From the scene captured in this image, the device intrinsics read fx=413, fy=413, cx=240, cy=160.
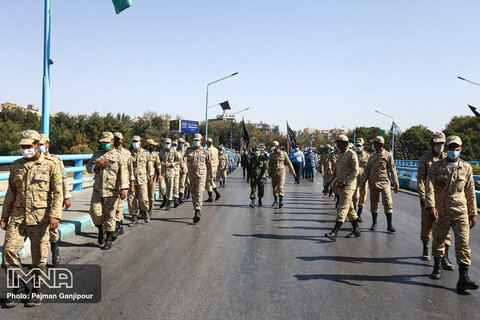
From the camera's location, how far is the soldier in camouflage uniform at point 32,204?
4168 mm

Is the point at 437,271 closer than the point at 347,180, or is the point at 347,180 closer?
the point at 437,271

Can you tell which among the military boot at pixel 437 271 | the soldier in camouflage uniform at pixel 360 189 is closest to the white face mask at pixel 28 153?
the military boot at pixel 437 271

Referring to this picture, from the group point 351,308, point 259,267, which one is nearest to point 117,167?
point 259,267

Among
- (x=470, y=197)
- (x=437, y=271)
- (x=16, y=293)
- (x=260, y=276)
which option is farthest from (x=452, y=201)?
(x=16, y=293)

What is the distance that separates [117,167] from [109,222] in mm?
889

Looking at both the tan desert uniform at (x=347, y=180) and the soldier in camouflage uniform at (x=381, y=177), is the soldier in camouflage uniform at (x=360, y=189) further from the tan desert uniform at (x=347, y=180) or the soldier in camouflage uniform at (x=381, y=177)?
the tan desert uniform at (x=347, y=180)

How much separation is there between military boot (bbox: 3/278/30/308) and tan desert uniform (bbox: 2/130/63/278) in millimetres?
207

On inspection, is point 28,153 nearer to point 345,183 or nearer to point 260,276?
point 260,276

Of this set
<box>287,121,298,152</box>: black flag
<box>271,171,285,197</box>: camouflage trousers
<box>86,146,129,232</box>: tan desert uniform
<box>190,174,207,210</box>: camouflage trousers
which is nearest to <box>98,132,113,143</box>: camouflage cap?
<box>86,146,129,232</box>: tan desert uniform

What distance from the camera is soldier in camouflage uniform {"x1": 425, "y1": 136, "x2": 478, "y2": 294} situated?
484 centimetres

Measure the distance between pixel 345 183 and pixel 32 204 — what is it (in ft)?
17.1

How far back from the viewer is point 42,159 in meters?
4.35

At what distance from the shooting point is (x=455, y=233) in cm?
487

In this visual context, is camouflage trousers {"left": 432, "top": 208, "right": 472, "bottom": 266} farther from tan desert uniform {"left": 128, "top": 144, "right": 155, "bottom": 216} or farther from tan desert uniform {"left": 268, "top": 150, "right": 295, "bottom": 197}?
tan desert uniform {"left": 268, "top": 150, "right": 295, "bottom": 197}
